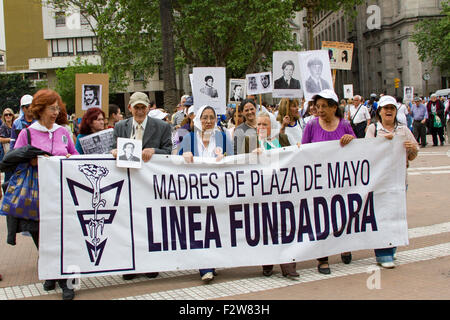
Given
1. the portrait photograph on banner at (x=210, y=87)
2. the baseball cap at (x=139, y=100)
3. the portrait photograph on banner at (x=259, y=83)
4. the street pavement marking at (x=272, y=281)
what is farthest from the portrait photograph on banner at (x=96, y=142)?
the portrait photograph on banner at (x=259, y=83)

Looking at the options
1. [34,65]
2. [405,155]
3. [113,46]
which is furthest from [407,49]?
[405,155]

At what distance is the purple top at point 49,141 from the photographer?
18.3 feet

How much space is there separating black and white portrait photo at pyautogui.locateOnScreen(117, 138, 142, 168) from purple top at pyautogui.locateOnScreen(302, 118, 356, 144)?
183 centimetres

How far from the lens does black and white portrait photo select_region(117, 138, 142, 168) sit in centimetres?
545

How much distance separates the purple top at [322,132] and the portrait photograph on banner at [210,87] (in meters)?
2.37

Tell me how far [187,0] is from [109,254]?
2695cm

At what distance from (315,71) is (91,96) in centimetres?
348

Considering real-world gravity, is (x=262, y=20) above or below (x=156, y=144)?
above

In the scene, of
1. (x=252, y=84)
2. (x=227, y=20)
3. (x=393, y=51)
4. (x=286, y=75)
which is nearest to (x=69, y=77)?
(x=393, y=51)

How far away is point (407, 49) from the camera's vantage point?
2009 inches

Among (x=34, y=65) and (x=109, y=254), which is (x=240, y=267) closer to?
(x=109, y=254)

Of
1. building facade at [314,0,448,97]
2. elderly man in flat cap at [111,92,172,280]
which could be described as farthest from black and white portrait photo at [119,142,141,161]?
building facade at [314,0,448,97]

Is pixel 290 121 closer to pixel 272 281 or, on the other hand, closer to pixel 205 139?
pixel 205 139

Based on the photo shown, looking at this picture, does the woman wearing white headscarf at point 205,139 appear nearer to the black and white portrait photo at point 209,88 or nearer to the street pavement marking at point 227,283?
the street pavement marking at point 227,283
